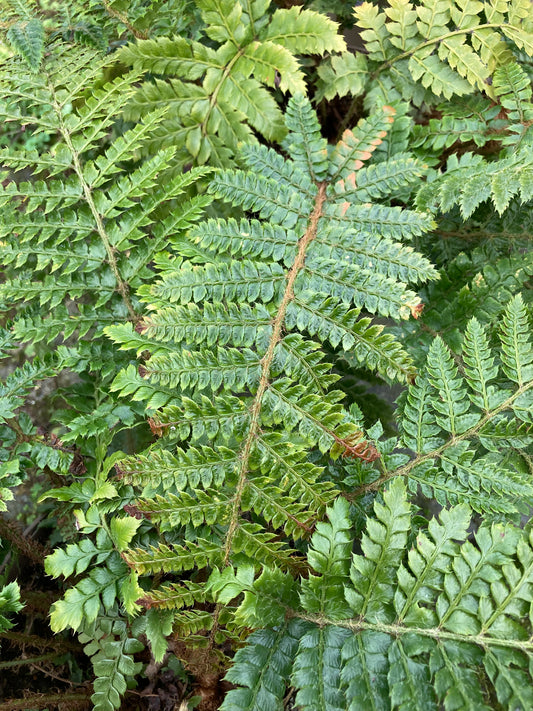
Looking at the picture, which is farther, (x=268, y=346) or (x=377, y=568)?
(x=268, y=346)

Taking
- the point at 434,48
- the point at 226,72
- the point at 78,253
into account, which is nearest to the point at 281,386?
the point at 78,253

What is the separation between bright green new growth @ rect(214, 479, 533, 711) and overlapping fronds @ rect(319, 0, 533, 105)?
133 centimetres

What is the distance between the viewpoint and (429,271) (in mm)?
1347

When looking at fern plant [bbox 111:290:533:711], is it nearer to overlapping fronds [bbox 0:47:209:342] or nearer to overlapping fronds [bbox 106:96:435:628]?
overlapping fronds [bbox 106:96:435:628]

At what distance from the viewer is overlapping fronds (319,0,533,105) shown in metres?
1.57

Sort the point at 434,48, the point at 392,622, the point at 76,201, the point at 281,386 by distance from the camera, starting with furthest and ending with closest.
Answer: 1. the point at 434,48
2. the point at 76,201
3. the point at 281,386
4. the point at 392,622

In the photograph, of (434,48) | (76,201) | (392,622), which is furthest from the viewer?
(434,48)

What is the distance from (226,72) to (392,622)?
1655 mm

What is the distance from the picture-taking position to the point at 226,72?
1.63 metres

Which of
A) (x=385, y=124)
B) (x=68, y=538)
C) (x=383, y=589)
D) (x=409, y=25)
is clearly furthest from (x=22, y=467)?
(x=409, y=25)

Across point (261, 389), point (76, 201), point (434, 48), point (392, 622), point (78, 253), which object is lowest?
point (392, 622)

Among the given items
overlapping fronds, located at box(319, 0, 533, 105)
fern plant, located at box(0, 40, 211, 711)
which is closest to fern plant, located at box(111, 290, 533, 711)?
fern plant, located at box(0, 40, 211, 711)

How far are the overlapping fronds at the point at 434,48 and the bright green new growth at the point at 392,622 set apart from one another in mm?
1329

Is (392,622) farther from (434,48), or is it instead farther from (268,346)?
(434,48)
